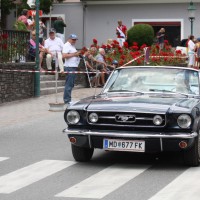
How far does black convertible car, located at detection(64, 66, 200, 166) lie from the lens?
10.0 metres

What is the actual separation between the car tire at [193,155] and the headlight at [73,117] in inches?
63.7

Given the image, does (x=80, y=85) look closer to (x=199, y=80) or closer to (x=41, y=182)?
(x=199, y=80)

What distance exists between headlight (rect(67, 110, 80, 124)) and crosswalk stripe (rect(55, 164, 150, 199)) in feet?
2.73

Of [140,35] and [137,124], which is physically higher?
[140,35]

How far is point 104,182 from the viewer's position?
9.40 metres

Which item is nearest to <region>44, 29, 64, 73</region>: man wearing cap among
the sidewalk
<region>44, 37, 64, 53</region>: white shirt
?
<region>44, 37, 64, 53</region>: white shirt

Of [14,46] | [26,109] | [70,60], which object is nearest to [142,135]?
[26,109]

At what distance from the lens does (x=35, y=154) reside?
1184 centimetres

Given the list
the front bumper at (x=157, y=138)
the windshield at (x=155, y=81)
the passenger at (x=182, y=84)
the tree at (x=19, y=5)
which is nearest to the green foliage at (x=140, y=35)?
the tree at (x=19, y=5)

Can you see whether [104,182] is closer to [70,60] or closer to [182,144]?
[182,144]

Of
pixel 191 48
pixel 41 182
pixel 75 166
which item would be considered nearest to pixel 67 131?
pixel 75 166

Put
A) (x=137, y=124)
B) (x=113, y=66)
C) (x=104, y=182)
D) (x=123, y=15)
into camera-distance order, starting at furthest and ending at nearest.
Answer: (x=123, y=15)
(x=113, y=66)
(x=137, y=124)
(x=104, y=182)

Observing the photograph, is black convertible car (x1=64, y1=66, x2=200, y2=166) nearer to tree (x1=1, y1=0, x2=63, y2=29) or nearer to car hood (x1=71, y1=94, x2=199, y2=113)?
car hood (x1=71, y1=94, x2=199, y2=113)

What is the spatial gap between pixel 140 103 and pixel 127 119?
0.38 meters
